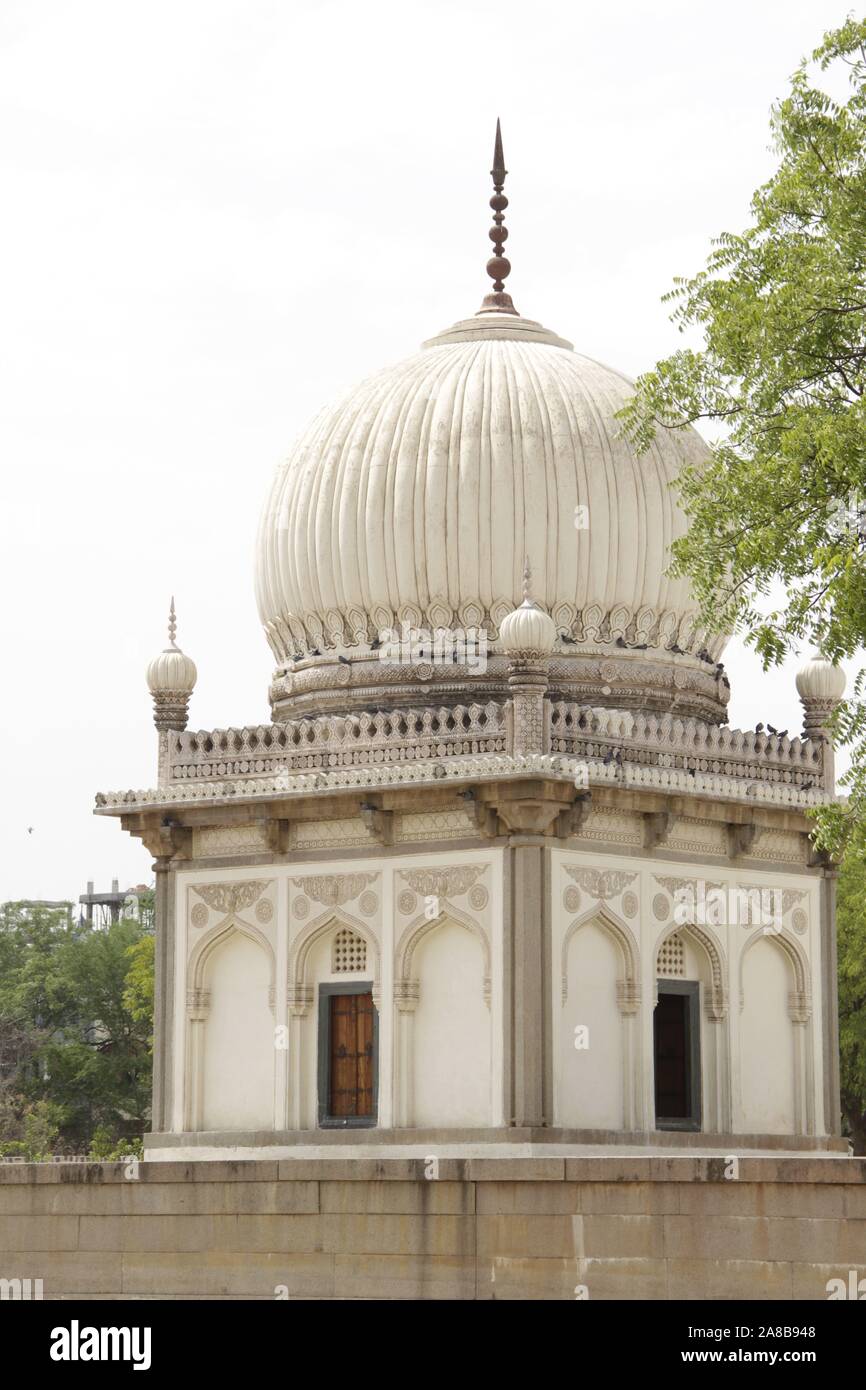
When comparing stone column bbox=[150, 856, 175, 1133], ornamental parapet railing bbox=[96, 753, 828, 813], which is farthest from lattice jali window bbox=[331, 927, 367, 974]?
stone column bbox=[150, 856, 175, 1133]

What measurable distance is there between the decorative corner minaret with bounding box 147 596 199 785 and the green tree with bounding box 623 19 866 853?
912 cm

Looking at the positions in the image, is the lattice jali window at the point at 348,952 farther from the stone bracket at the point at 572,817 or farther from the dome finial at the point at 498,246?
the dome finial at the point at 498,246

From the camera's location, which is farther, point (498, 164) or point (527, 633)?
point (498, 164)

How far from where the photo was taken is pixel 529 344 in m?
29.5

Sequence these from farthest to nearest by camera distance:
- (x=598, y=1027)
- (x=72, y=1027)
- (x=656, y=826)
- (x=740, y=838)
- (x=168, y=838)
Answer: (x=72, y=1027)
(x=168, y=838)
(x=740, y=838)
(x=656, y=826)
(x=598, y=1027)

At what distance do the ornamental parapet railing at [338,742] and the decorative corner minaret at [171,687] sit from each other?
282 mm

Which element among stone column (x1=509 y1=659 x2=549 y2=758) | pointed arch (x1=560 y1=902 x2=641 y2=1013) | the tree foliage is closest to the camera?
stone column (x1=509 y1=659 x2=549 y2=758)

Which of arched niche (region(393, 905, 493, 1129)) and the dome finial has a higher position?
the dome finial

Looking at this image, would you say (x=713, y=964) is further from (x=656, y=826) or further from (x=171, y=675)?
(x=171, y=675)

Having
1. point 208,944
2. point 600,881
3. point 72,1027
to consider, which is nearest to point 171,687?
point 208,944

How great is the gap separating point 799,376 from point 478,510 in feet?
27.7

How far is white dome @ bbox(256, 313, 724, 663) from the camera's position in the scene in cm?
2753

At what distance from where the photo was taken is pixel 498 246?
30.0 meters

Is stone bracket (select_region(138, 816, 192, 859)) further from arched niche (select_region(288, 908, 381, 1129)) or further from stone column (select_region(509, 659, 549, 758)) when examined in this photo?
stone column (select_region(509, 659, 549, 758))
